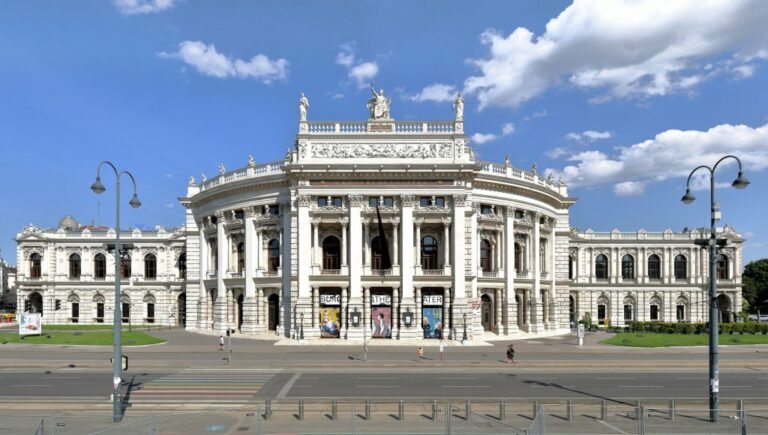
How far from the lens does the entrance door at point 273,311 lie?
58031 mm

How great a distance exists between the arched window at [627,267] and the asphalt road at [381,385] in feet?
183

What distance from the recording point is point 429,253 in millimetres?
55188

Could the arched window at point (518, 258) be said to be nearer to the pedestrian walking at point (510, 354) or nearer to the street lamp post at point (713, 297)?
the pedestrian walking at point (510, 354)

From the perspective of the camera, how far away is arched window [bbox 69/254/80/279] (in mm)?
82562

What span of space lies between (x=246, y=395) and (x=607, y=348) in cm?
3372

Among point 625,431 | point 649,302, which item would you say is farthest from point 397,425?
point 649,302

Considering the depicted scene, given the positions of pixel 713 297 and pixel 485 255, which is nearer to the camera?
pixel 713 297

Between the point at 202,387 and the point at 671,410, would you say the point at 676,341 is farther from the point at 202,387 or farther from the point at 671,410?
the point at 202,387

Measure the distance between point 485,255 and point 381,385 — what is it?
109ft

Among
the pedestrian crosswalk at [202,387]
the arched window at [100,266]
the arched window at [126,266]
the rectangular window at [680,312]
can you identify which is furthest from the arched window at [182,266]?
the rectangular window at [680,312]

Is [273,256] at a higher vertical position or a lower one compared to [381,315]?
higher

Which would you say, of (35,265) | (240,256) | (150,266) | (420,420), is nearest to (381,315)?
(240,256)

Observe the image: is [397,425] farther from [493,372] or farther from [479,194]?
[479,194]

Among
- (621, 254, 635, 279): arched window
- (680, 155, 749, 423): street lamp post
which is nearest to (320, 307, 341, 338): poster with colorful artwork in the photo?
(680, 155, 749, 423): street lamp post
